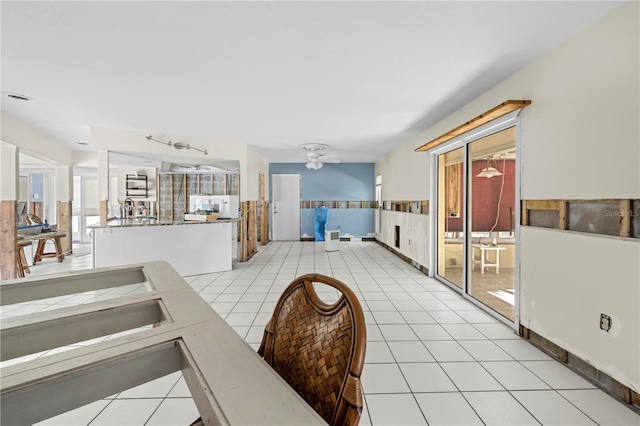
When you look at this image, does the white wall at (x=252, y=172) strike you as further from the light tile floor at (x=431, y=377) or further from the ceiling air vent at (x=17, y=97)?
the ceiling air vent at (x=17, y=97)

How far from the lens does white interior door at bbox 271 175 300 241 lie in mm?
8672

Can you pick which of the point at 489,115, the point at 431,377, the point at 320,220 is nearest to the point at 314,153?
the point at 320,220

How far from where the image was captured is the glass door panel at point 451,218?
4473mm

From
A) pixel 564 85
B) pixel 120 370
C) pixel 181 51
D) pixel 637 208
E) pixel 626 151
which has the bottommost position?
pixel 120 370

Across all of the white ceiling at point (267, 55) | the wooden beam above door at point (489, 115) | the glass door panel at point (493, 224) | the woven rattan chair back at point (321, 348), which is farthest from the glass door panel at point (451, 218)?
the woven rattan chair back at point (321, 348)

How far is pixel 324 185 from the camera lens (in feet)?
28.8

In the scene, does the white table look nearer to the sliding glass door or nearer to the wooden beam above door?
the sliding glass door

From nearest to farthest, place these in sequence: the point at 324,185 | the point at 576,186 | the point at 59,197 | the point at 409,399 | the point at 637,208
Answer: the point at 637,208 → the point at 409,399 → the point at 576,186 → the point at 59,197 → the point at 324,185

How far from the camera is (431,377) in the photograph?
2.02 metres

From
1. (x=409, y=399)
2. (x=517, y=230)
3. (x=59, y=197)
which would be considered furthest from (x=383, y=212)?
(x=59, y=197)

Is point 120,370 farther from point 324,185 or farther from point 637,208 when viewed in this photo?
point 324,185

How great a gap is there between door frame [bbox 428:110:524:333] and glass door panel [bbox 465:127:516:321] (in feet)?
0.19

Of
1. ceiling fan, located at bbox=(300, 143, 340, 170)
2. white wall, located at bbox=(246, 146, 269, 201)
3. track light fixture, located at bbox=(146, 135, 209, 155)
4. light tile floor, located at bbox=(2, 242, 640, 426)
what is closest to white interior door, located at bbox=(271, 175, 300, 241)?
white wall, located at bbox=(246, 146, 269, 201)

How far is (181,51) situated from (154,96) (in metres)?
1.24
